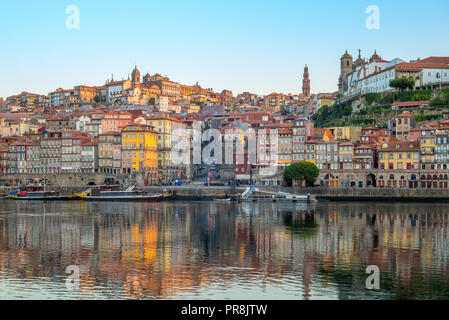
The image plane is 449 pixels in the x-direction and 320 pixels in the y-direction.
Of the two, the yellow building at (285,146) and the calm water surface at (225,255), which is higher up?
the yellow building at (285,146)

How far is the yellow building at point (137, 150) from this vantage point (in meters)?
86.7

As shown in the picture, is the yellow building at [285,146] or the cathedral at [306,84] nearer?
the yellow building at [285,146]

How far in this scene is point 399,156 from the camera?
75000 mm

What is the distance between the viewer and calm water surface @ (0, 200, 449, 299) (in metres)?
21.5

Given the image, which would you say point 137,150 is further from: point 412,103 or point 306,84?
point 306,84

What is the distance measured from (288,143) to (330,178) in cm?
945

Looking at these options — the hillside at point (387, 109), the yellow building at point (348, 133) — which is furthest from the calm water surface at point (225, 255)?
the hillside at point (387, 109)

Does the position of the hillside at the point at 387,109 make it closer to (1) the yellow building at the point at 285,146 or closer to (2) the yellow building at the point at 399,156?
(2) the yellow building at the point at 399,156

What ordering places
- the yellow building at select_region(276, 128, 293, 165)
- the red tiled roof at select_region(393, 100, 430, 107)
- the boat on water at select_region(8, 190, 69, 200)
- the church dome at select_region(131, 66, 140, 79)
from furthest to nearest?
the church dome at select_region(131, 66, 140, 79)
the red tiled roof at select_region(393, 100, 430, 107)
the yellow building at select_region(276, 128, 293, 165)
the boat on water at select_region(8, 190, 69, 200)

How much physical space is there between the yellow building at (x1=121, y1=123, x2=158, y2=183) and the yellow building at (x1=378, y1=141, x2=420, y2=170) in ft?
109

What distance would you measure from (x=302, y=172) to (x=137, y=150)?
26.7 meters

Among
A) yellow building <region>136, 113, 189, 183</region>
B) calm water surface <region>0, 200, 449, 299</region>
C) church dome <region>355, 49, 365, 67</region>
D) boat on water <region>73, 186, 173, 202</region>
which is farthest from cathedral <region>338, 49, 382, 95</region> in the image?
calm water surface <region>0, 200, 449, 299</region>

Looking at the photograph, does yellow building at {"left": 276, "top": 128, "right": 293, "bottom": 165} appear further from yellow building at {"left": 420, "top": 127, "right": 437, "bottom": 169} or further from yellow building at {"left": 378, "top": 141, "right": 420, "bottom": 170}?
yellow building at {"left": 420, "top": 127, "right": 437, "bottom": 169}

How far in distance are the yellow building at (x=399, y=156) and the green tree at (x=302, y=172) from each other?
29.7 feet
